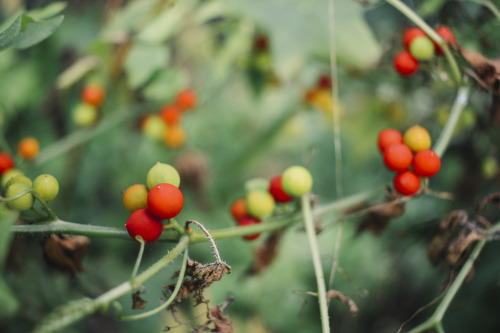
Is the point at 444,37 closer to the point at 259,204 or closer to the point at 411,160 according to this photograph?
the point at 411,160

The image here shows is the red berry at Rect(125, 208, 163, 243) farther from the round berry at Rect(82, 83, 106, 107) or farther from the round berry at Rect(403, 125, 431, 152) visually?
the round berry at Rect(82, 83, 106, 107)

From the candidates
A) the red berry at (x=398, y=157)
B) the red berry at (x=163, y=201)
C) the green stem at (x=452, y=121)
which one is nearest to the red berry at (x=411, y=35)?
the green stem at (x=452, y=121)

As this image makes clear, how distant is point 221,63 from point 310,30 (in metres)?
0.46

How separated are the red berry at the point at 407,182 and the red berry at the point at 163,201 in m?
0.40

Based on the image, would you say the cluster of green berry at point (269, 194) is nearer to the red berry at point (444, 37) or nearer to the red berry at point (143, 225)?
the red berry at point (143, 225)

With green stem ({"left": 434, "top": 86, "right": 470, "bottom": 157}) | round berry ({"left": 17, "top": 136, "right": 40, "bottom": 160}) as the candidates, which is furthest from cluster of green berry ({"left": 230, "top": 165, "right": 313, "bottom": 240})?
round berry ({"left": 17, "top": 136, "right": 40, "bottom": 160})

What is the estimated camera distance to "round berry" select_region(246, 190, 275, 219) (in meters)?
0.71

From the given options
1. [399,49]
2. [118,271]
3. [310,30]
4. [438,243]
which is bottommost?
[118,271]

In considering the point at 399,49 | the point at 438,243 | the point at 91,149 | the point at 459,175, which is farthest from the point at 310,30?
the point at 91,149

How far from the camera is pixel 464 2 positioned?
3.58 ft

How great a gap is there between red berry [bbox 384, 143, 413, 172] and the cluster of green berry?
0.47 ft

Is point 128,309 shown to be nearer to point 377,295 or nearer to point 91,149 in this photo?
point 91,149

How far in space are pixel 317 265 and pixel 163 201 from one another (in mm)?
266

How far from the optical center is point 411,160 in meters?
0.69
